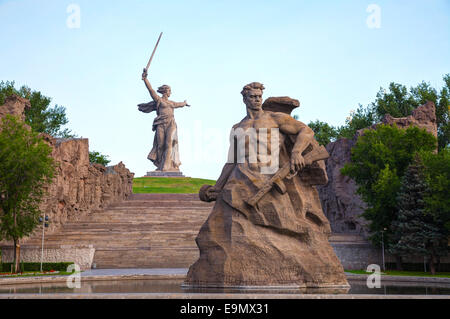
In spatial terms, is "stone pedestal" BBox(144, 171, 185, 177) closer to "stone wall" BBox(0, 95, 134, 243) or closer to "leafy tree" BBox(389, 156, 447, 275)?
"stone wall" BBox(0, 95, 134, 243)

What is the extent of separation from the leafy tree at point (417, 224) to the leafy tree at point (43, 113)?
45629 millimetres

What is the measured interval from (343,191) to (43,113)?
39678 millimetres

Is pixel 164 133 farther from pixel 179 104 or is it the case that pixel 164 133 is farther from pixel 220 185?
pixel 220 185

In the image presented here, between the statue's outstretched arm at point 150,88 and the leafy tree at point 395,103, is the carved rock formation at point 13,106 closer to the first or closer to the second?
the statue's outstretched arm at point 150,88

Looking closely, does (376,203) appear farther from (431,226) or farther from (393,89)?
(393,89)

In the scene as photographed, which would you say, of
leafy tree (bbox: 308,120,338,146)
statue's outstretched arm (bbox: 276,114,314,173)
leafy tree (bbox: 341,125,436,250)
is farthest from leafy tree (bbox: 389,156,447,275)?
leafy tree (bbox: 308,120,338,146)

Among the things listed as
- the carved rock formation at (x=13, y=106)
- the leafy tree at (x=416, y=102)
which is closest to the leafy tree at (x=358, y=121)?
the leafy tree at (x=416, y=102)

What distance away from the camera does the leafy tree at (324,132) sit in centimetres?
6425

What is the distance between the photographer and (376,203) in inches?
1128

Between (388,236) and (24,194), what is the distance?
18831 mm

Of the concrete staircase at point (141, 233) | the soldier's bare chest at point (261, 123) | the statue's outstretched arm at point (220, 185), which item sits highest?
the soldier's bare chest at point (261, 123)

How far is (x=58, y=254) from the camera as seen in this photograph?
26500 mm
